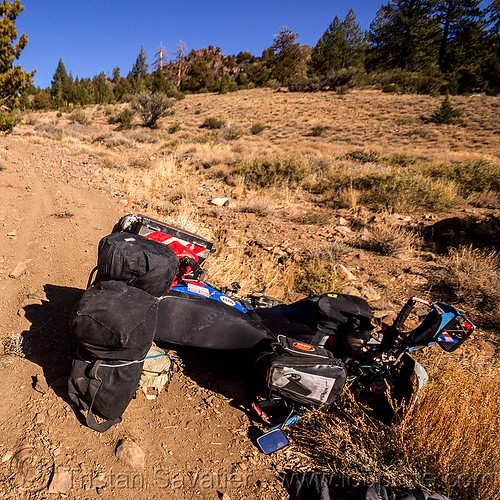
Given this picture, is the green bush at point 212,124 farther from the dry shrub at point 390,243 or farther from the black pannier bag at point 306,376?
the black pannier bag at point 306,376

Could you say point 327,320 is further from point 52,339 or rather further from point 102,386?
point 52,339

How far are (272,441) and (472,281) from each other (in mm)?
3700

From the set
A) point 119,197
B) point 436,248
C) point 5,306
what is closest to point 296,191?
point 436,248

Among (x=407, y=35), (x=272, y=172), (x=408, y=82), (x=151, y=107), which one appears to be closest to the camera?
(x=272, y=172)

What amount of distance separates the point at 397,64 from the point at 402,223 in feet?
135

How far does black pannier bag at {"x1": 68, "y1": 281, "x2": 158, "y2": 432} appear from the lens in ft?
5.93

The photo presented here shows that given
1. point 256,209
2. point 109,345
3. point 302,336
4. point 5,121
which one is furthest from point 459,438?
point 5,121

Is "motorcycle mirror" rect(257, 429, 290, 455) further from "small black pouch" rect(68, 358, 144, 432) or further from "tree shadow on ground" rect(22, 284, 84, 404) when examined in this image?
"tree shadow on ground" rect(22, 284, 84, 404)

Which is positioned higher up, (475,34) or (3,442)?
(475,34)

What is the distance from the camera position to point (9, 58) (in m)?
12.0

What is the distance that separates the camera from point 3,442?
178 cm

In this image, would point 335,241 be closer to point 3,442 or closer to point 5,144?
point 3,442

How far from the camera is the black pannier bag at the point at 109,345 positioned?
71.2 inches

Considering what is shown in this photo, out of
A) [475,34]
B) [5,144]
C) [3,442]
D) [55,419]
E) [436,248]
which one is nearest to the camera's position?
[3,442]
